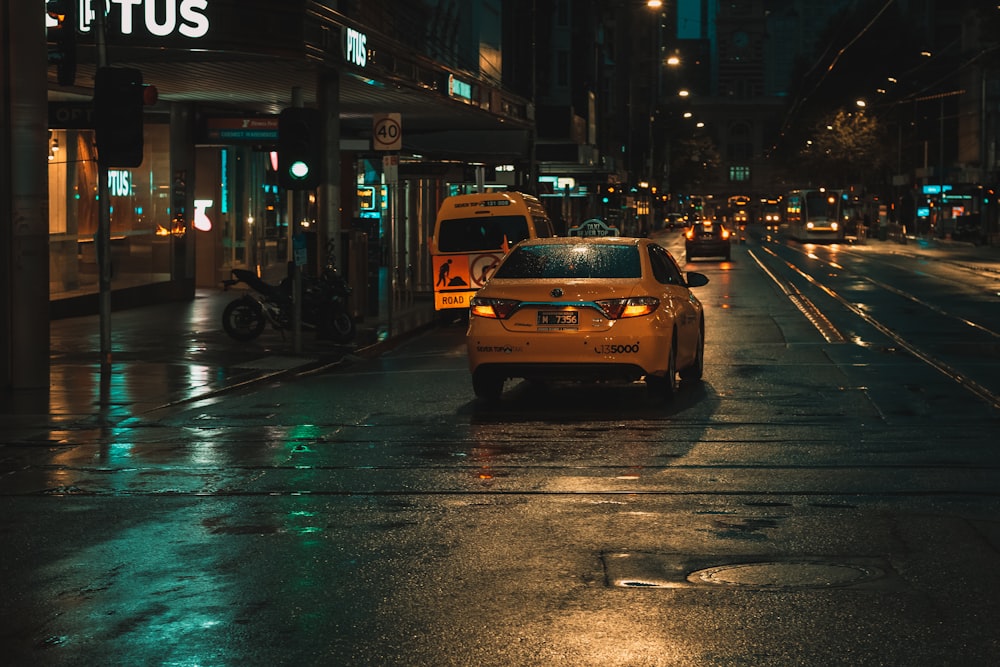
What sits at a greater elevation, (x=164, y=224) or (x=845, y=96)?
(x=845, y=96)

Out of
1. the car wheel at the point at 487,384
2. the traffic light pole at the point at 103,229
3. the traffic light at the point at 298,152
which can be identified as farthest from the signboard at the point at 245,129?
the car wheel at the point at 487,384

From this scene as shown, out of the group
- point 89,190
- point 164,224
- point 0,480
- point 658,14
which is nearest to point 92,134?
point 89,190

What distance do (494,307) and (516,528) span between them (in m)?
6.03

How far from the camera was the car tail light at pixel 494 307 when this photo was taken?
14.4m

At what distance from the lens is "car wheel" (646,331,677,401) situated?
14413 mm

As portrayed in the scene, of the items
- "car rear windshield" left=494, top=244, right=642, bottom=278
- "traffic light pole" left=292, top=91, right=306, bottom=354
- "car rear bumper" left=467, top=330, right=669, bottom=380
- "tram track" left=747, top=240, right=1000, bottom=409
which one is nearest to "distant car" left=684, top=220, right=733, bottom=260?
"tram track" left=747, top=240, right=1000, bottom=409

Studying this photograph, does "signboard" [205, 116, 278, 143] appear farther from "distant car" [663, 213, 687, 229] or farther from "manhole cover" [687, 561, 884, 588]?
"distant car" [663, 213, 687, 229]

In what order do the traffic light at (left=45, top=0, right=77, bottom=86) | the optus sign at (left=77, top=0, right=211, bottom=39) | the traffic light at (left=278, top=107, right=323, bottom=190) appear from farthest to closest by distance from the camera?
the optus sign at (left=77, top=0, right=211, bottom=39), the traffic light at (left=278, top=107, right=323, bottom=190), the traffic light at (left=45, top=0, right=77, bottom=86)

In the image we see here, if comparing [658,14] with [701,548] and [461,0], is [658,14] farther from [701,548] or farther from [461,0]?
[701,548]

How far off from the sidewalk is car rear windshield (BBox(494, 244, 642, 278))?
10.5 ft

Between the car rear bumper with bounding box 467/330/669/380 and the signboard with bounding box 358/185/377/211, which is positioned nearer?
the car rear bumper with bounding box 467/330/669/380

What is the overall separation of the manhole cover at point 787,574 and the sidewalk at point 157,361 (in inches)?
275

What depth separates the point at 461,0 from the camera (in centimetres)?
4938

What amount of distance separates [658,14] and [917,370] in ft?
485
